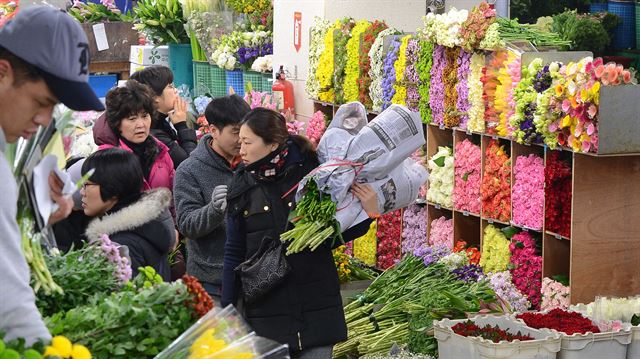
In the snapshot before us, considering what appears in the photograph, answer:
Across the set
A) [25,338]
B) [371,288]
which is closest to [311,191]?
[371,288]

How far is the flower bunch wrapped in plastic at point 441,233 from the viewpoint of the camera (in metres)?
7.73

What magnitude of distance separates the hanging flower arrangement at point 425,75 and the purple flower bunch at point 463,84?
32 centimetres

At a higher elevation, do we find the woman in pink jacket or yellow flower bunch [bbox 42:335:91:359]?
yellow flower bunch [bbox 42:335:91:359]

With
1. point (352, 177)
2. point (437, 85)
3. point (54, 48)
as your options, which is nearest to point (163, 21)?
point (437, 85)

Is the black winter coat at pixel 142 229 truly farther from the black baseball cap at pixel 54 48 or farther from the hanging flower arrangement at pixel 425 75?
the hanging flower arrangement at pixel 425 75

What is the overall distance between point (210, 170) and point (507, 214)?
2.04m

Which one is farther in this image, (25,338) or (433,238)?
(433,238)

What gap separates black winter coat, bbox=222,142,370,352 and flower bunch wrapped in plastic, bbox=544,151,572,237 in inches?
65.3

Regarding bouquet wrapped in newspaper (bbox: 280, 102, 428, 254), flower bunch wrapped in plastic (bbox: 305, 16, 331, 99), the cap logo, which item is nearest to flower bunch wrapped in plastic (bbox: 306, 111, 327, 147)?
flower bunch wrapped in plastic (bbox: 305, 16, 331, 99)

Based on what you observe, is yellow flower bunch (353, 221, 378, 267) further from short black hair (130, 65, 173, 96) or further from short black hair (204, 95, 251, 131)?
short black hair (204, 95, 251, 131)

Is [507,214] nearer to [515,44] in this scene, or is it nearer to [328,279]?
[515,44]

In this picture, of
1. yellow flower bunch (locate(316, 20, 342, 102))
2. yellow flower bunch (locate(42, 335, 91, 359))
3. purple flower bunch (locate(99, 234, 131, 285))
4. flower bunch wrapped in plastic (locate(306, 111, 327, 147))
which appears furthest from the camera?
yellow flower bunch (locate(316, 20, 342, 102))

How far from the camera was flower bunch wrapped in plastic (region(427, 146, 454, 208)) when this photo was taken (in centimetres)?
762

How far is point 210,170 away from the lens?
5996mm
